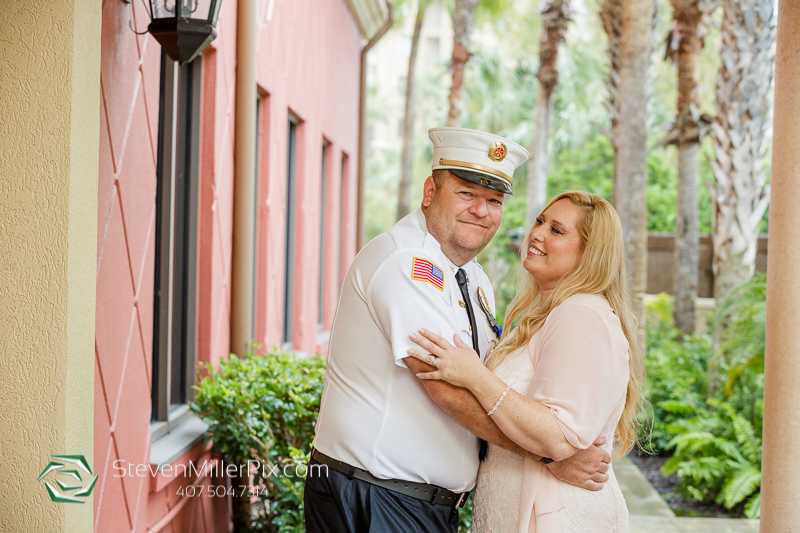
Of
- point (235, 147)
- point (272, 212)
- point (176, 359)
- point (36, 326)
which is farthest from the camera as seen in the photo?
point (272, 212)

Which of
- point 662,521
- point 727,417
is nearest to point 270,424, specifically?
point 662,521

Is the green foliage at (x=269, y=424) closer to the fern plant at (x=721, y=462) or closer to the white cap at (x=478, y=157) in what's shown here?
the white cap at (x=478, y=157)

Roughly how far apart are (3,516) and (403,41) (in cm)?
5163

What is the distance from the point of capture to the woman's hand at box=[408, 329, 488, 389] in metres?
2.15

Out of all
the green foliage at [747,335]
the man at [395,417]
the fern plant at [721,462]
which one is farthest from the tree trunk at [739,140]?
the man at [395,417]

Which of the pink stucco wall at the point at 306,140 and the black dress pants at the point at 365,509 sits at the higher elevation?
the pink stucco wall at the point at 306,140

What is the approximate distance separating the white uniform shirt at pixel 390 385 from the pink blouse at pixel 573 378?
25cm

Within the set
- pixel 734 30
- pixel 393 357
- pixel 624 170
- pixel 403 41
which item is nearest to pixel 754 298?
pixel 624 170

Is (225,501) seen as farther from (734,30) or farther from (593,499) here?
(734,30)

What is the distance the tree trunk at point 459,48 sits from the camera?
1532 centimetres

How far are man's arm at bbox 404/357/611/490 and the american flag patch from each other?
11.5 inches

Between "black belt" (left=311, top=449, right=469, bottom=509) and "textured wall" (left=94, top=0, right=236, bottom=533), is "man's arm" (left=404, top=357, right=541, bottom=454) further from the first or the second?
"textured wall" (left=94, top=0, right=236, bottom=533)

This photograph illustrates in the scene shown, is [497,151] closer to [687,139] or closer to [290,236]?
[290,236]

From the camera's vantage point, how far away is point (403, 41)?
50.5 meters
